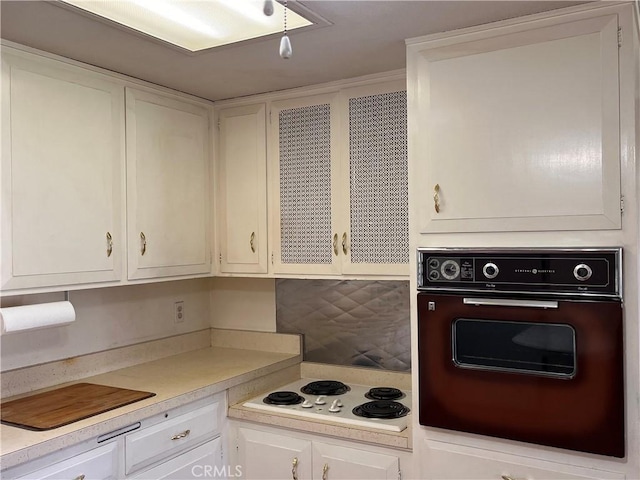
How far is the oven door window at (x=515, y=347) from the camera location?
1.74 meters

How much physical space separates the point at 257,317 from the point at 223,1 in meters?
1.79

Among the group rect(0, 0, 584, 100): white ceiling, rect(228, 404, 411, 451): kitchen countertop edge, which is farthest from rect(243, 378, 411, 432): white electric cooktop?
rect(0, 0, 584, 100): white ceiling

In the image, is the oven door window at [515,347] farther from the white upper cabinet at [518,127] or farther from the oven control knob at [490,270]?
the white upper cabinet at [518,127]

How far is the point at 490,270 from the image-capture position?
6.10 ft

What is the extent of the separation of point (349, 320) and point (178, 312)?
37.0 inches

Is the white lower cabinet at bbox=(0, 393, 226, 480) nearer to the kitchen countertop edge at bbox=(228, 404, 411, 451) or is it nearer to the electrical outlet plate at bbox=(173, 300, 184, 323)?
the kitchen countertop edge at bbox=(228, 404, 411, 451)

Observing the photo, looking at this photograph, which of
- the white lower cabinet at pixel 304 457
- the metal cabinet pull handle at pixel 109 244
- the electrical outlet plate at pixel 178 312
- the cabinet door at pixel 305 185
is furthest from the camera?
the electrical outlet plate at pixel 178 312

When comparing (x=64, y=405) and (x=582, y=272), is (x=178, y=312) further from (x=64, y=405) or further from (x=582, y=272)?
(x=582, y=272)

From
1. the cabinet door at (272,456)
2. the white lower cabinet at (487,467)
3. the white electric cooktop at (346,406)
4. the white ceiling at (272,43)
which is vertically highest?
the white ceiling at (272,43)

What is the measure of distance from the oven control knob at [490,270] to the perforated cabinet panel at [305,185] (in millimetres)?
829

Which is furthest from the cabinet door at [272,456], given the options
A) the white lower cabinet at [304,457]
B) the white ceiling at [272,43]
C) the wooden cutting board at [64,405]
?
the white ceiling at [272,43]

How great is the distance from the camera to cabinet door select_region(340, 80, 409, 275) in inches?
92.7

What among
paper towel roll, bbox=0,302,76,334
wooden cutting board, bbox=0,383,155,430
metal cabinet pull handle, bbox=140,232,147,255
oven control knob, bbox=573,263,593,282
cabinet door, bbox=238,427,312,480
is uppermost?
metal cabinet pull handle, bbox=140,232,147,255

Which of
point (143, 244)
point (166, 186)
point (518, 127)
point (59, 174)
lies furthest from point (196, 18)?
point (518, 127)
